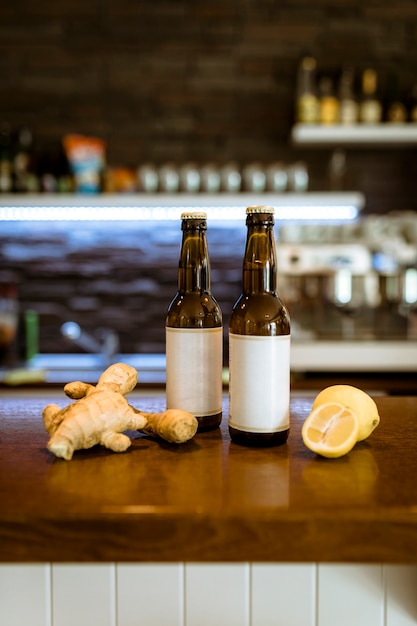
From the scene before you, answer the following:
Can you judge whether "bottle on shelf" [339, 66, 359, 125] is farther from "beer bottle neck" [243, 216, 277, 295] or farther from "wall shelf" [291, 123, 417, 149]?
"beer bottle neck" [243, 216, 277, 295]

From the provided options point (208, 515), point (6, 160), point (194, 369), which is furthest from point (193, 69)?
point (208, 515)

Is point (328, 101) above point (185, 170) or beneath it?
above

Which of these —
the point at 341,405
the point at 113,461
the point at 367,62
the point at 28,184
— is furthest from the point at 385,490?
the point at 367,62

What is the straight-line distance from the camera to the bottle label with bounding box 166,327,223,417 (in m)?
0.80

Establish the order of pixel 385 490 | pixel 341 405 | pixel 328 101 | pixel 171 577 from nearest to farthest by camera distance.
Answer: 1. pixel 385 490
2. pixel 341 405
3. pixel 171 577
4. pixel 328 101

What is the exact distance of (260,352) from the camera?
72cm

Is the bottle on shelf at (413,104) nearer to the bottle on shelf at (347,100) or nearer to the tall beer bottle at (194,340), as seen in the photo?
the bottle on shelf at (347,100)

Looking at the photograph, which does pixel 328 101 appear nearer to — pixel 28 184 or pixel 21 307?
pixel 28 184

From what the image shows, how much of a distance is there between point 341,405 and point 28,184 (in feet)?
8.21

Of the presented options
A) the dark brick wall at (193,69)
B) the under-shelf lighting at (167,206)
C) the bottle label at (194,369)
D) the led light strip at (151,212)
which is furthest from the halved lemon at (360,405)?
the dark brick wall at (193,69)

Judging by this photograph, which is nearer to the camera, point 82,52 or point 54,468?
point 54,468

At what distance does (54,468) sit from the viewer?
0.67m

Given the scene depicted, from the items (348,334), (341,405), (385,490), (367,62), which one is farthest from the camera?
(367,62)

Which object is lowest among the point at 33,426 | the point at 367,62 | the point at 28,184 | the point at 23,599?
the point at 23,599
